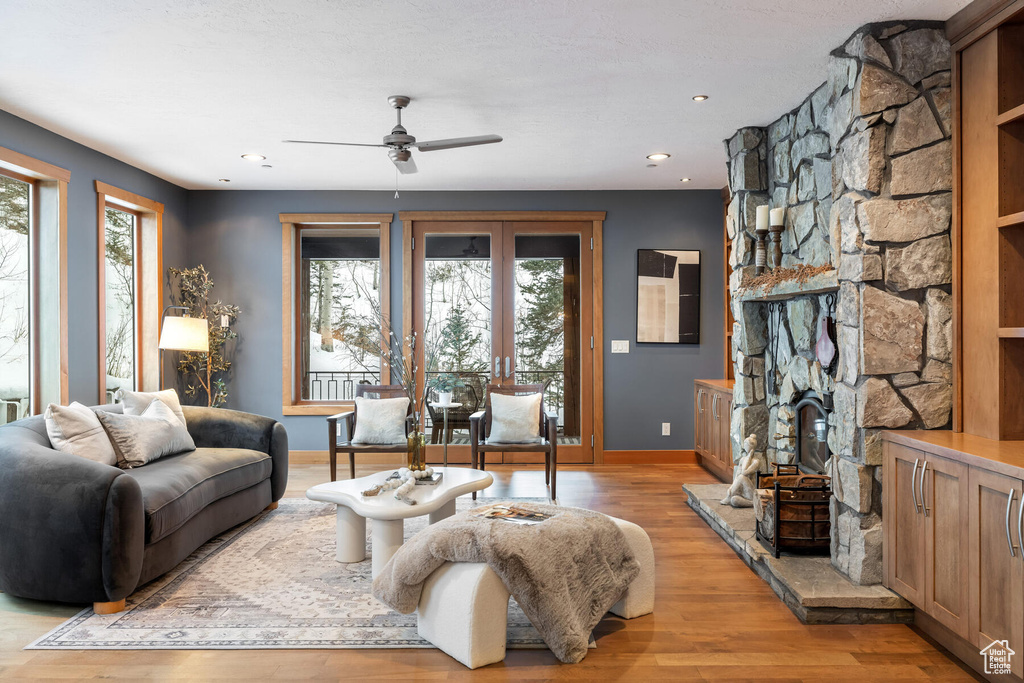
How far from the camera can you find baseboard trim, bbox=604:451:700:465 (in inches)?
250

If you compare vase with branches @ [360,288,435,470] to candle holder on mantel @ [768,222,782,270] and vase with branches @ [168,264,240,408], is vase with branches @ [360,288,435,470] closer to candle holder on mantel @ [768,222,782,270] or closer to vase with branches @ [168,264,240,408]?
vase with branches @ [168,264,240,408]

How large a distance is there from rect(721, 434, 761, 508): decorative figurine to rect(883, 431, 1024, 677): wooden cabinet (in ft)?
4.49

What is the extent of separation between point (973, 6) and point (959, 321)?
4.15 ft

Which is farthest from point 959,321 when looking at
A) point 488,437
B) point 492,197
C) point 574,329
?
point 492,197

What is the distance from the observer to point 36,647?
8.50ft

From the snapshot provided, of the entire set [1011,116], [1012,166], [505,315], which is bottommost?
[505,315]

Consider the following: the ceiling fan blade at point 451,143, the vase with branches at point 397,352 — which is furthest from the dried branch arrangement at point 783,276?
the vase with branches at point 397,352

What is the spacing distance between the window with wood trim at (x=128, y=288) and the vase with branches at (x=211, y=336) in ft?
0.97

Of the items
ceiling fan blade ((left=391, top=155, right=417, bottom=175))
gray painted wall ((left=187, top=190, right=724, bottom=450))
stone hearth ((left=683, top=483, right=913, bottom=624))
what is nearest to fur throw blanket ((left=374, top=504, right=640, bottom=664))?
stone hearth ((left=683, top=483, right=913, bottom=624))

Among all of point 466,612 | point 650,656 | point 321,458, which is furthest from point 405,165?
point 321,458

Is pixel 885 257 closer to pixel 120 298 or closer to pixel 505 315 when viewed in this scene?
pixel 505 315

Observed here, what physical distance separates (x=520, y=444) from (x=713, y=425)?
178 cm

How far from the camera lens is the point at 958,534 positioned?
237cm

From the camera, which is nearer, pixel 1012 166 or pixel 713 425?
→ pixel 1012 166
